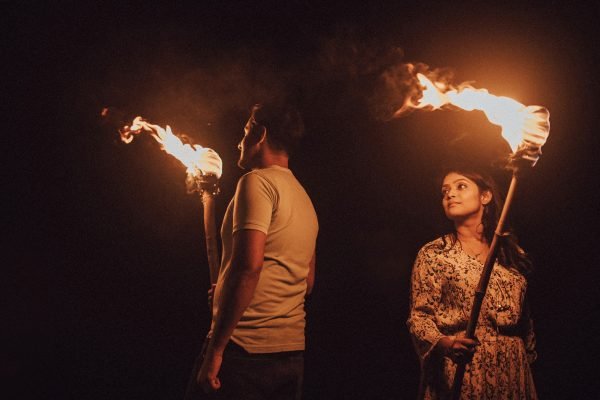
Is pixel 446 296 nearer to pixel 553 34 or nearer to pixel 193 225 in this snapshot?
pixel 553 34

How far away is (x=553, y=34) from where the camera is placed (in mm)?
3139

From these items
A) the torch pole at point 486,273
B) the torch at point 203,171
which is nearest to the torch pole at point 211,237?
the torch at point 203,171

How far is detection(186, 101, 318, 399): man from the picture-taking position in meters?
1.80

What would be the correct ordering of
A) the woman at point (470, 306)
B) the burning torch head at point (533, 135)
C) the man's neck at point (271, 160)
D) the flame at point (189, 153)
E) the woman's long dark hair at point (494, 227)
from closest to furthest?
the burning torch head at point (533, 135) → the man's neck at point (271, 160) → the woman at point (470, 306) → the flame at point (189, 153) → the woman's long dark hair at point (494, 227)

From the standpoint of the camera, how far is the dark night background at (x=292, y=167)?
324 cm

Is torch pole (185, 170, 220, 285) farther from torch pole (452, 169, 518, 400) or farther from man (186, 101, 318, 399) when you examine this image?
torch pole (452, 169, 518, 400)

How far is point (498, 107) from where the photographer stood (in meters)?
2.13

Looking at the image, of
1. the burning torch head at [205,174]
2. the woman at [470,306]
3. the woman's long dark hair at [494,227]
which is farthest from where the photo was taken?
the woman's long dark hair at [494,227]

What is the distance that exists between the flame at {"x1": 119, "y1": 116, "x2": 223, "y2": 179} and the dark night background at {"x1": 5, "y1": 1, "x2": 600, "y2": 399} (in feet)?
2.39

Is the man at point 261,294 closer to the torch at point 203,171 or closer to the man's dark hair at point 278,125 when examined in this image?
the man's dark hair at point 278,125

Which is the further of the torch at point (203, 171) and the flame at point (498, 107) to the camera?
the torch at point (203, 171)

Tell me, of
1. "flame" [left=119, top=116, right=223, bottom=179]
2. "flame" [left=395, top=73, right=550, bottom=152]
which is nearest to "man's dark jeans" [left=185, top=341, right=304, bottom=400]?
"flame" [left=119, top=116, right=223, bottom=179]

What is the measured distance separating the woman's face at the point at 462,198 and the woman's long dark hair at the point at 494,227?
0.11 ft

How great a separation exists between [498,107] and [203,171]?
5.20 feet
